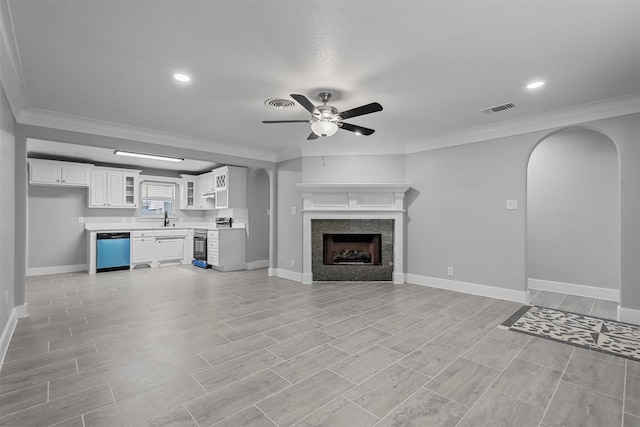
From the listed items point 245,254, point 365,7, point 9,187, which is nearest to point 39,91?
point 9,187

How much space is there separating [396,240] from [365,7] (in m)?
4.14

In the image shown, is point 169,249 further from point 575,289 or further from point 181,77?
point 575,289

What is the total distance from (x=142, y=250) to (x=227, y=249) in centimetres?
201

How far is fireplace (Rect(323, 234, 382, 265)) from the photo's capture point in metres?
5.81

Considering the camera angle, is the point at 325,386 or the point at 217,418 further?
the point at 325,386

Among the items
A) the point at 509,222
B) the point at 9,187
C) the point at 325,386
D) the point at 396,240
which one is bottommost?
the point at 325,386

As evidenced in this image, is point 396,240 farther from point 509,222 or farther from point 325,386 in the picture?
point 325,386

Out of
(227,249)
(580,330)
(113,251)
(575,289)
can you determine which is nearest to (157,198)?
(113,251)

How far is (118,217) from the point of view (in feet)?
24.3

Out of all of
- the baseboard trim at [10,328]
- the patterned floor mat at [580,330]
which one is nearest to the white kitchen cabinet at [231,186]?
the baseboard trim at [10,328]

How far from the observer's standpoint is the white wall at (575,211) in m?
4.48

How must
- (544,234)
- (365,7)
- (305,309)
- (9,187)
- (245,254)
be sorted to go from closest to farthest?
(365,7) < (9,187) < (305,309) < (544,234) < (245,254)

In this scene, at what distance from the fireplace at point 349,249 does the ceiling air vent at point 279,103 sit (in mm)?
2775

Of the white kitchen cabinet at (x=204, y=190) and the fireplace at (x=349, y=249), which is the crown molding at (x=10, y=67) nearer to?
the white kitchen cabinet at (x=204, y=190)
